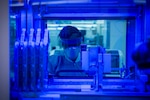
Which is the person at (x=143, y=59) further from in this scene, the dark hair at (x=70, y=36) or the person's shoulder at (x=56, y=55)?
the person's shoulder at (x=56, y=55)

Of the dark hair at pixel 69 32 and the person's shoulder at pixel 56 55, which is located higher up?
the dark hair at pixel 69 32

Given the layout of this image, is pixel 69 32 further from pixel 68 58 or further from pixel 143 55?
pixel 143 55

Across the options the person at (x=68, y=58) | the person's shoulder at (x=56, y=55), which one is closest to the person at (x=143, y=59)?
the person at (x=68, y=58)

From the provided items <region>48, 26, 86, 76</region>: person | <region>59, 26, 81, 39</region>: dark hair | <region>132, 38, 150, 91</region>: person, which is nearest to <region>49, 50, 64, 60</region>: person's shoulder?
<region>48, 26, 86, 76</region>: person

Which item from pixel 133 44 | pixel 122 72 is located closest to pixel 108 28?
pixel 133 44

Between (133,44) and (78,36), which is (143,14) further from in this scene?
(78,36)

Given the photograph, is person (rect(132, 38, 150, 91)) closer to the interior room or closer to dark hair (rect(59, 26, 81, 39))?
the interior room

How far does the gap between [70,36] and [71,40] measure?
0.09ft

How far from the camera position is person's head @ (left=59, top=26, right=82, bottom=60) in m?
1.40

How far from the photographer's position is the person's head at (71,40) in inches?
55.1

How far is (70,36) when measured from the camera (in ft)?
4.70

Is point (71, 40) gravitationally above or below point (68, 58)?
above

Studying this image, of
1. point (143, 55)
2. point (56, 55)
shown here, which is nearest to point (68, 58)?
point (56, 55)

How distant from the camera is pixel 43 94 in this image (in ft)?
4.60
